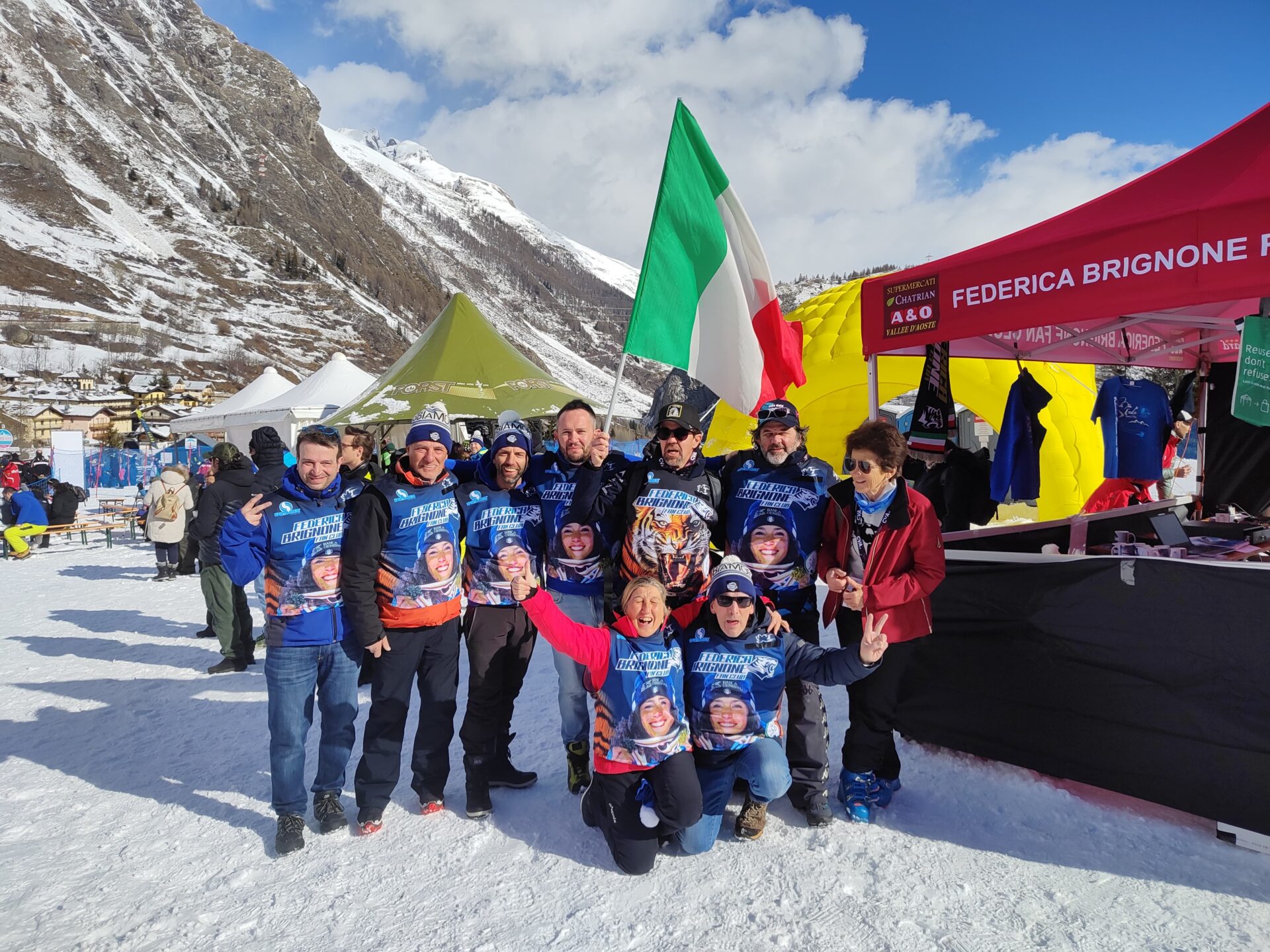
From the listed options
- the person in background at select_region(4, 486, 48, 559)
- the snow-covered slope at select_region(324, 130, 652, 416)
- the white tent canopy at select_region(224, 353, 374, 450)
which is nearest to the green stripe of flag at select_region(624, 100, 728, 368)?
the white tent canopy at select_region(224, 353, 374, 450)

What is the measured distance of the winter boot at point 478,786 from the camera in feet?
11.0

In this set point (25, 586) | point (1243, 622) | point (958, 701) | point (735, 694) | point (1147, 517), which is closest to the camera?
point (1243, 622)

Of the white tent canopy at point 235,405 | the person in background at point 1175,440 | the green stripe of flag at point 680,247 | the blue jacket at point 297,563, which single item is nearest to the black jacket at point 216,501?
the blue jacket at point 297,563

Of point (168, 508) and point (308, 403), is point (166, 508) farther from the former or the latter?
point (308, 403)

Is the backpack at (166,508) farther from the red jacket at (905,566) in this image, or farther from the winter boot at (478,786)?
the red jacket at (905,566)

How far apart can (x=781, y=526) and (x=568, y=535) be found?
102cm

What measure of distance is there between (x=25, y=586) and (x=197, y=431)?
7381 mm

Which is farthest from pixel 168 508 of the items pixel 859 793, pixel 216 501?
pixel 859 793

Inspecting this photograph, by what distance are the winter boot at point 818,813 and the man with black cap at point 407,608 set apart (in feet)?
5.56

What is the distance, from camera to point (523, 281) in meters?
153

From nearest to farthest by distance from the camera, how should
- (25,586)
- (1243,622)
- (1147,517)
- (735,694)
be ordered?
(1243,622), (735,694), (1147,517), (25,586)

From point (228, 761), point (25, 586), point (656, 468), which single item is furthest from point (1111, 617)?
point (25, 586)

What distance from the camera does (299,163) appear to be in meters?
138

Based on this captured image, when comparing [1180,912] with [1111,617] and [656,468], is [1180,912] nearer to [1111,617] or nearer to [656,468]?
[1111,617]
